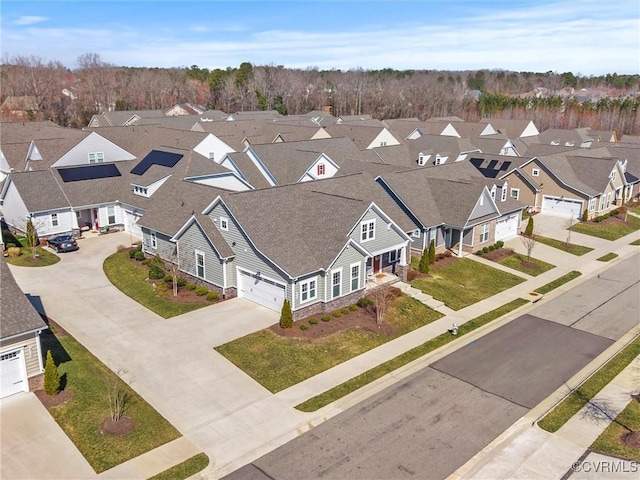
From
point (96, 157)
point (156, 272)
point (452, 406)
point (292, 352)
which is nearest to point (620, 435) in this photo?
point (452, 406)

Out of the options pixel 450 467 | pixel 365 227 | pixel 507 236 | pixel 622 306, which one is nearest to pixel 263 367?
pixel 450 467

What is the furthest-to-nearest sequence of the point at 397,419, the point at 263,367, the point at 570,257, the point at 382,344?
the point at 570,257, the point at 382,344, the point at 263,367, the point at 397,419

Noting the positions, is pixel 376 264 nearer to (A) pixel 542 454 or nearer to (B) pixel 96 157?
(A) pixel 542 454

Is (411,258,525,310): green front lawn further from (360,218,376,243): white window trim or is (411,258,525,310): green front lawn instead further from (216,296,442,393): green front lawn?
(216,296,442,393): green front lawn

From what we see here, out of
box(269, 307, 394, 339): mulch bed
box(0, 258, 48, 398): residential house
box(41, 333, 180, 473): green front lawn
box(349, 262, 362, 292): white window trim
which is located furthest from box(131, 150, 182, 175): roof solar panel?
box(0, 258, 48, 398): residential house

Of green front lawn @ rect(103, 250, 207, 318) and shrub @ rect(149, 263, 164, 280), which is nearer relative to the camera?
green front lawn @ rect(103, 250, 207, 318)

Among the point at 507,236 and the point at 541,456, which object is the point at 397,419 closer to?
the point at 541,456
